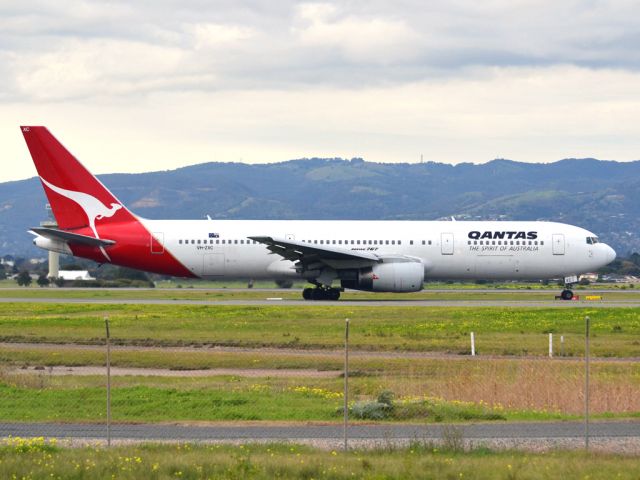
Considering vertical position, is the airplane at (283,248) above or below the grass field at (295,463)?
above

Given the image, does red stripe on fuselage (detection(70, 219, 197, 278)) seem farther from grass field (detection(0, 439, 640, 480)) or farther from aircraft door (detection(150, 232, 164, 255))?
grass field (detection(0, 439, 640, 480))

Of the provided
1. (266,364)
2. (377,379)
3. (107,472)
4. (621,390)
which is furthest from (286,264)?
(107,472)

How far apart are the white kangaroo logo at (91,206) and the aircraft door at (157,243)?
2.10m

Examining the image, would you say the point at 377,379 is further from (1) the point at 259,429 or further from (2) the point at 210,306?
(2) the point at 210,306

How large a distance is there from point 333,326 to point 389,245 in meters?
14.8

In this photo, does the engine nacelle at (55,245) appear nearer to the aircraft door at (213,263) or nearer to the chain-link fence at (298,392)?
the aircraft door at (213,263)

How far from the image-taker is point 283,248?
50438 millimetres

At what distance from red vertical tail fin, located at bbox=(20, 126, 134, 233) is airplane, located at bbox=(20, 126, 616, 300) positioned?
5 cm

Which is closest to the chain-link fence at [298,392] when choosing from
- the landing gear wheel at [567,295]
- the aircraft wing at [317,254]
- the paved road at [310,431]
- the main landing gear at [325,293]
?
the paved road at [310,431]

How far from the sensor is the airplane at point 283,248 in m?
51.6

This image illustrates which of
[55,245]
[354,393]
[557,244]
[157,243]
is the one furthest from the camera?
[557,244]

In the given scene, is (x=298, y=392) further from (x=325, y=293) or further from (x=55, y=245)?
(x=55, y=245)

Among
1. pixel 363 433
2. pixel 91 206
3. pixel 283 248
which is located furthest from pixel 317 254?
pixel 363 433

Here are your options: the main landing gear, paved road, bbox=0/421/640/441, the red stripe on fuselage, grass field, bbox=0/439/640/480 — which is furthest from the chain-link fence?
the main landing gear
